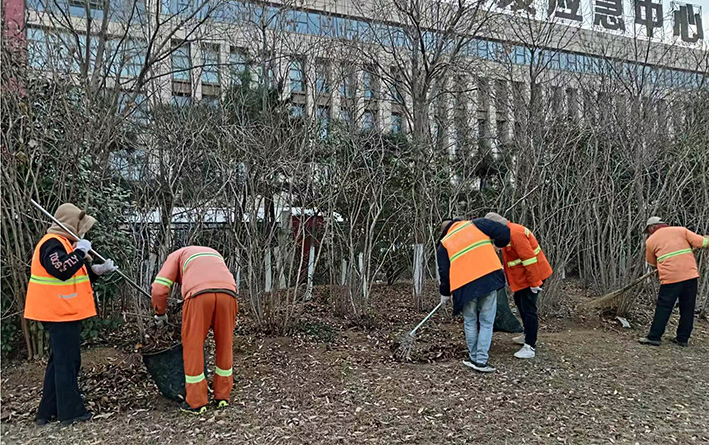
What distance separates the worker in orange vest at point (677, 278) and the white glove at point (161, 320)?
18.3 feet

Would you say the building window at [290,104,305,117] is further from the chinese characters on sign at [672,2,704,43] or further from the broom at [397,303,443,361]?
the chinese characters on sign at [672,2,704,43]

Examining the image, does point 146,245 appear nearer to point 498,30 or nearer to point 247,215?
point 247,215

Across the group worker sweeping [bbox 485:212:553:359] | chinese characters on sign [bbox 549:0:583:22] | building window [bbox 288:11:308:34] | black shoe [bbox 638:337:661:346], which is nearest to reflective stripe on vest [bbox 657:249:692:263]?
black shoe [bbox 638:337:661:346]

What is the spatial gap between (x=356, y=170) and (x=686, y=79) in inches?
326

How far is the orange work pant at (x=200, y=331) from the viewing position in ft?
11.4

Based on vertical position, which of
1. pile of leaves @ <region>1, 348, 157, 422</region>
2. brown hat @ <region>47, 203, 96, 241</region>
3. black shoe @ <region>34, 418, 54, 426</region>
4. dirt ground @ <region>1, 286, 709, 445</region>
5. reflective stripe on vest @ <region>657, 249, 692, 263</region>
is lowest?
dirt ground @ <region>1, 286, 709, 445</region>

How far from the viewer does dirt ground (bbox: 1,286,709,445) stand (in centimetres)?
333

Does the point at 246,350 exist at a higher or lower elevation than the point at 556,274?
lower

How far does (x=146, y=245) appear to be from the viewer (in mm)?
5316

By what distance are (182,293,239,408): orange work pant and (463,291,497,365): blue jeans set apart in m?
2.37

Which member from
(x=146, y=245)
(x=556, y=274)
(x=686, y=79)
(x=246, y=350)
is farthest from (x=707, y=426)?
(x=686, y=79)

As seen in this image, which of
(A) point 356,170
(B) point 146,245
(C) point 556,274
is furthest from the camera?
(C) point 556,274

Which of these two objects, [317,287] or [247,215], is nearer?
[247,215]

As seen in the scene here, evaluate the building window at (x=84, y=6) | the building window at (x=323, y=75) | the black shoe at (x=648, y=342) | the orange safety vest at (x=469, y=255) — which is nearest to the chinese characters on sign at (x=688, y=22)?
the building window at (x=323, y=75)
